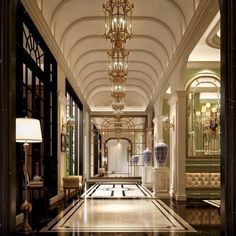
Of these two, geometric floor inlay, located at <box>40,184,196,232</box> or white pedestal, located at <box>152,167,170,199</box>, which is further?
white pedestal, located at <box>152,167,170,199</box>

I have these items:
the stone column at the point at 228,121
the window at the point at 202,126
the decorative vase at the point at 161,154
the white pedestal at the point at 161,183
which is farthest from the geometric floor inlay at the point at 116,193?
the stone column at the point at 228,121

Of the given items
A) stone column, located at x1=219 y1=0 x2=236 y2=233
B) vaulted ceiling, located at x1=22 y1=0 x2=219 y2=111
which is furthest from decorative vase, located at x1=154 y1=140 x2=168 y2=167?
stone column, located at x1=219 y1=0 x2=236 y2=233

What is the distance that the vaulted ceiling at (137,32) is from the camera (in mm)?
9682

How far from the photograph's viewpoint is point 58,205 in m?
10.8

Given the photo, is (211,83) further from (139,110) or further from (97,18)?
(139,110)

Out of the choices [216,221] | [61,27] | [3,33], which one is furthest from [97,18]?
[3,33]

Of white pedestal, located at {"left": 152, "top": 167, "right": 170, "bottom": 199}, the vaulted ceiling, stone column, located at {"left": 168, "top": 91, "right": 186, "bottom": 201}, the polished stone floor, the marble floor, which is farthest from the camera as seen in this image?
white pedestal, located at {"left": 152, "top": 167, "right": 170, "bottom": 199}

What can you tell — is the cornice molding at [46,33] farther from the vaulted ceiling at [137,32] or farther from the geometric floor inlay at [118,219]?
the geometric floor inlay at [118,219]

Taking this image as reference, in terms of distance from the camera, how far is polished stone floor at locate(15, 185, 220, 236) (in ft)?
22.6

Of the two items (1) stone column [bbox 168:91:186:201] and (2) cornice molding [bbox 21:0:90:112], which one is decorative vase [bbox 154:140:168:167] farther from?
(2) cornice molding [bbox 21:0:90:112]

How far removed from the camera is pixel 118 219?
27.0ft

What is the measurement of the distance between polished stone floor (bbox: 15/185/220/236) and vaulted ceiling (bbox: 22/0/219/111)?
12.7 ft

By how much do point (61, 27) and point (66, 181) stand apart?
4.22m

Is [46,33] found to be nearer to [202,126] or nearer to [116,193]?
[202,126]
